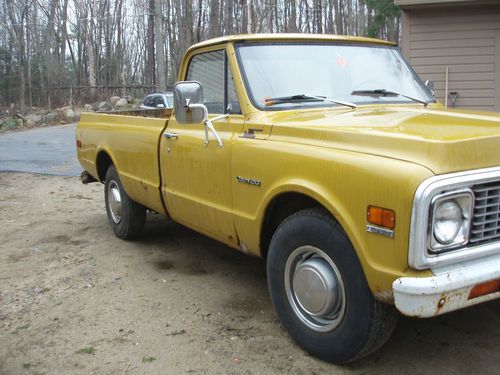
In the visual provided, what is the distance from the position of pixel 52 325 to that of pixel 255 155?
1856mm

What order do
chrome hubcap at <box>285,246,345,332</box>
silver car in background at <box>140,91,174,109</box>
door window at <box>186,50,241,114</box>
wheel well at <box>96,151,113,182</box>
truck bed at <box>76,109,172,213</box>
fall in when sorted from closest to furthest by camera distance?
chrome hubcap at <box>285,246,345,332</box>
door window at <box>186,50,241,114</box>
truck bed at <box>76,109,172,213</box>
wheel well at <box>96,151,113,182</box>
silver car in background at <box>140,91,174,109</box>

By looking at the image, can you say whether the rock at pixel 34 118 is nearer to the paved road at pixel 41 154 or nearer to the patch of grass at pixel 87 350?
the paved road at pixel 41 154

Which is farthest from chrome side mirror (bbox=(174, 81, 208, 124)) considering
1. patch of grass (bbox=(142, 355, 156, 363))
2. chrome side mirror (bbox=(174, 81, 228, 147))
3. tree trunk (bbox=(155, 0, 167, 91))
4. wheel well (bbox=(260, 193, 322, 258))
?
tree trunk (bbox=(155, 0, 167, 91))

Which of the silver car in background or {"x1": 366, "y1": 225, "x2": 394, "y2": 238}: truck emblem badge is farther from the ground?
the silver car in background

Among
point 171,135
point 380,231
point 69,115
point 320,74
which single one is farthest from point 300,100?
point 69,115

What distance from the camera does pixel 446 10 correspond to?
32.8ft

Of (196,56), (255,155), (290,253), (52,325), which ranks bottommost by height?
(52,325)

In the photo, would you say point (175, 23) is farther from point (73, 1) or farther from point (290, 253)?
point (290, 253)

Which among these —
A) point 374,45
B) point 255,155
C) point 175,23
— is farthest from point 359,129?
point 175,23

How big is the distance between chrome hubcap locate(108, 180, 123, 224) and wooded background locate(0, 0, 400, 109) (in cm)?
2320

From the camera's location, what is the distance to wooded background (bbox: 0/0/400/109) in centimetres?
3167

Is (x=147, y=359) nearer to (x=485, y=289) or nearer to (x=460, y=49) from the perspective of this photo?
(x=485, y=289)

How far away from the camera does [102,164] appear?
244 inches

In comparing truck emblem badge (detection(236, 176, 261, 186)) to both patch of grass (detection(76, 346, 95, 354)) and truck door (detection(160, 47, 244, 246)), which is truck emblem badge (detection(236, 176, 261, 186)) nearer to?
truck door (detection(160, 47, 244, 246))
